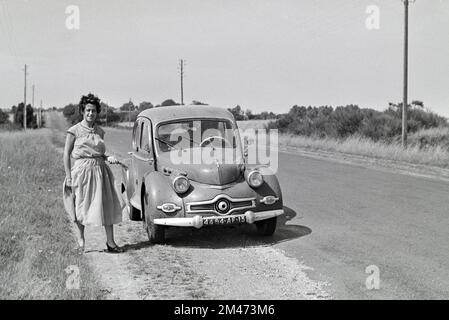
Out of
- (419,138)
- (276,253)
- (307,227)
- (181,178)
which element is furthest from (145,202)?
(419,138)

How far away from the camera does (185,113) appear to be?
852 centimetres

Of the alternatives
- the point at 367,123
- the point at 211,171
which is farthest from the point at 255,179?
the point at 367,123

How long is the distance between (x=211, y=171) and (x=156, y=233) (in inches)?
43.8

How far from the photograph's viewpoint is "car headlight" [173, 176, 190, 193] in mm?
7129

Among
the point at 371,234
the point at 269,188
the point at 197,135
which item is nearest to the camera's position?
the point at 269,188

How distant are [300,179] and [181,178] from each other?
7.66 meters

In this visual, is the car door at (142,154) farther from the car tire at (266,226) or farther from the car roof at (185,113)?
the car tire at (266,226)

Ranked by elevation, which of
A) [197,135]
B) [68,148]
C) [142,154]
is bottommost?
[142,154]

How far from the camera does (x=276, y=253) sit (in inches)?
268

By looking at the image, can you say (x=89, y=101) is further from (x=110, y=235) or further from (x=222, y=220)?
(x=222, y=220)

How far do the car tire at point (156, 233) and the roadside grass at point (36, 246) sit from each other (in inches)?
40.2

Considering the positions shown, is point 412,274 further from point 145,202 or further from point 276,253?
point 145,202

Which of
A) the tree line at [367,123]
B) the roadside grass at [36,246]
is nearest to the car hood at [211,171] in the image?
the roadside grass at [36,246]

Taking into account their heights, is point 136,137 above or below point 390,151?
above
